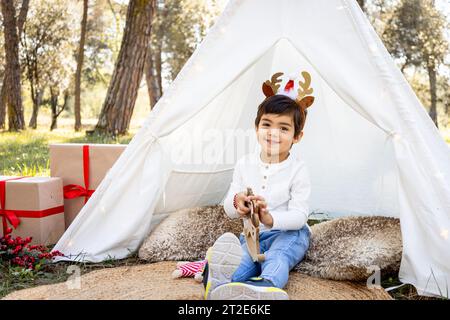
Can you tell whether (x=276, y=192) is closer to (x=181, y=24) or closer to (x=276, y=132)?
(x=276, y=132)

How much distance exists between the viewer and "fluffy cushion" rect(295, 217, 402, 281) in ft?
8.23

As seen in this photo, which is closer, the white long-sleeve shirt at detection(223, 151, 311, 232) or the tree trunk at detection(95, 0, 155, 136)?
the white long-sleeve shirt at detection(223, 151, 311, 232)

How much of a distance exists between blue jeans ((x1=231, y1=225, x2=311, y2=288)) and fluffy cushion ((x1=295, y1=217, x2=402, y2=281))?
109 mm

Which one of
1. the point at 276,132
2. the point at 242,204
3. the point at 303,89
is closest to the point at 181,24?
the point at 303,89

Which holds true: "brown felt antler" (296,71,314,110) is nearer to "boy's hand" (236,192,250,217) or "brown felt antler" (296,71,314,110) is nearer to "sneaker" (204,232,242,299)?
"boy's hand" (236,192,250,217)

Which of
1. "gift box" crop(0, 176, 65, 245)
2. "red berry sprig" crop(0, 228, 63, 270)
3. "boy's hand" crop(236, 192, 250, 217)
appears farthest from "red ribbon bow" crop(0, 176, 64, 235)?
"boy's hand" crop(236, 192, 250, 217)

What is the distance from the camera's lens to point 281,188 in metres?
2.53

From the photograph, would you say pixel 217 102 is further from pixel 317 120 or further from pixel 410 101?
pixel 410 101

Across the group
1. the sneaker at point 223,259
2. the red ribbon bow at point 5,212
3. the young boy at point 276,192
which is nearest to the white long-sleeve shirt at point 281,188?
the young boy at point 276,192

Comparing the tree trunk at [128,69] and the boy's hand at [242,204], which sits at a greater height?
the tree trunk at [128,69]

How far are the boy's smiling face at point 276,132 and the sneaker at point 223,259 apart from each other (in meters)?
0.59

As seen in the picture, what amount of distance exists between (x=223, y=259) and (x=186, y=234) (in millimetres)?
886

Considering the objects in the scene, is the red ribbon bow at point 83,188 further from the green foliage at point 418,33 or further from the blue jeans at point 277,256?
the green foliage at point 418,33

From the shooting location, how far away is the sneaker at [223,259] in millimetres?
2109
